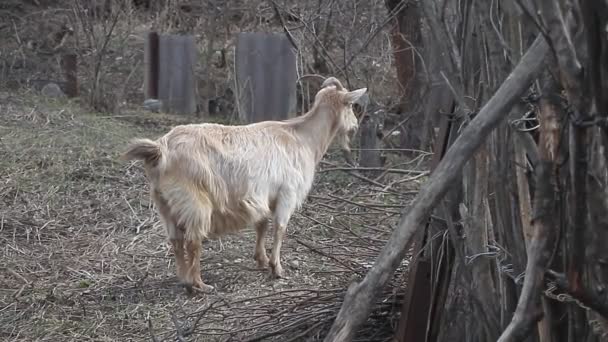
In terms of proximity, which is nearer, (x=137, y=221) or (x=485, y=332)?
(x=485, y=332)

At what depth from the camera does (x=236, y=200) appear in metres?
7.22

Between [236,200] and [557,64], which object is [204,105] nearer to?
[236,200]

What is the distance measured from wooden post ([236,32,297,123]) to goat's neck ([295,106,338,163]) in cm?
510

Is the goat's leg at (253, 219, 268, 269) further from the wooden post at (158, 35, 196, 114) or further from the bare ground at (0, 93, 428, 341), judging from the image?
the wooden post at (158, 35, 196, 114)

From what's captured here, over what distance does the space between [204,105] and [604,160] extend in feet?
37.2

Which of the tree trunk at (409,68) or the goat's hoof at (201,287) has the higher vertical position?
the tree trunk at (409,68)

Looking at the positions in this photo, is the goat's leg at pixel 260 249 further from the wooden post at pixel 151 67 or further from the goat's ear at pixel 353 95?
the wooden post at pixel 151 67

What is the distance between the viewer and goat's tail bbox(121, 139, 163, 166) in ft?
21.7

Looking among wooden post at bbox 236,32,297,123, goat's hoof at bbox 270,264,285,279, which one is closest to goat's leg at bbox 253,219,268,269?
goat's hoof at bbox 270,264,285,279

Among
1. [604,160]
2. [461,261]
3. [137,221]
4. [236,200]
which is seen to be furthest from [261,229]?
[604,160]

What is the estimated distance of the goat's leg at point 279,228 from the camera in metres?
7.35

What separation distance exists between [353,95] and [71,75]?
21.7 feet

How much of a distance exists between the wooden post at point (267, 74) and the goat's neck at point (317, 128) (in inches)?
201

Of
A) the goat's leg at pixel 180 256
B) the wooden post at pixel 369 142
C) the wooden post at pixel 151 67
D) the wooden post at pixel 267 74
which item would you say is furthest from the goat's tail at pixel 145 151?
the wooden post at pixel 151 67
